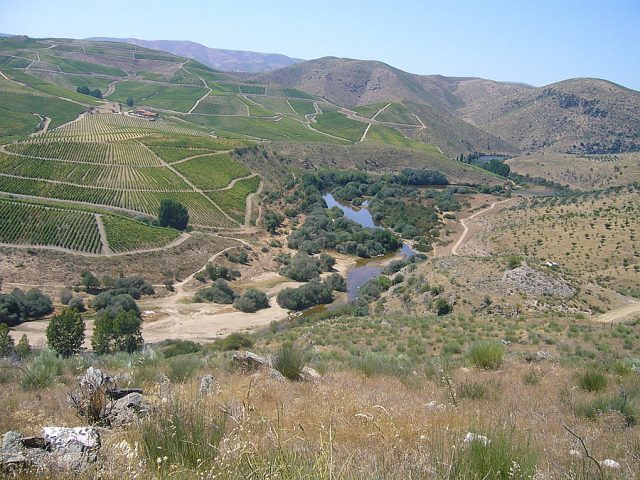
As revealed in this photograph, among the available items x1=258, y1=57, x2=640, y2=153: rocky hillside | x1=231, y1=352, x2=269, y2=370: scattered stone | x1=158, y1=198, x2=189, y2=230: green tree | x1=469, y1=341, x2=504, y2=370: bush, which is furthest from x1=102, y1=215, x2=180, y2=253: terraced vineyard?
x1=258, y1=57, x2=640, y2=153: rocky hillside

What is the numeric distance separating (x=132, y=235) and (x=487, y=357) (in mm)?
48811

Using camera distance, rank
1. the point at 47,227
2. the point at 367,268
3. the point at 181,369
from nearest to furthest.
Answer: the point at 181,369, the point at 47,227, the point at 367,268

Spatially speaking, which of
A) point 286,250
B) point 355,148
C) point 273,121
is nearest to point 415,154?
point 355,148

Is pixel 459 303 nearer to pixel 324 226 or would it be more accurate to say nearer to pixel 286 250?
pixel 286 250

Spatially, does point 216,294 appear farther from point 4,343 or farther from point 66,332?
point 4,343

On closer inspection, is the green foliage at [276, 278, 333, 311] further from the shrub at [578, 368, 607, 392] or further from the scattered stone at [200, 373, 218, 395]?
the scattered stone at [200, 373, 218, 395]

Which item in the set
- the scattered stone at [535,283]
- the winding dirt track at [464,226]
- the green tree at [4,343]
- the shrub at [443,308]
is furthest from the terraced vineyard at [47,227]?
the winding dirt track at [464,226]

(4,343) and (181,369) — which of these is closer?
(181,369)

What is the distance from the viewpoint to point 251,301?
149 feet

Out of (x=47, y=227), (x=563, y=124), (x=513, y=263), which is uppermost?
(x=563, y=124)

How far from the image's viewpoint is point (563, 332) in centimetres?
1983

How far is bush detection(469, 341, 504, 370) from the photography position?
1173 centimetres

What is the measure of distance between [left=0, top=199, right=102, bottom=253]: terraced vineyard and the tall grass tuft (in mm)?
49617

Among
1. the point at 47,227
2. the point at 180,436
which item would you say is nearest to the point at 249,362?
the point at 180,436
